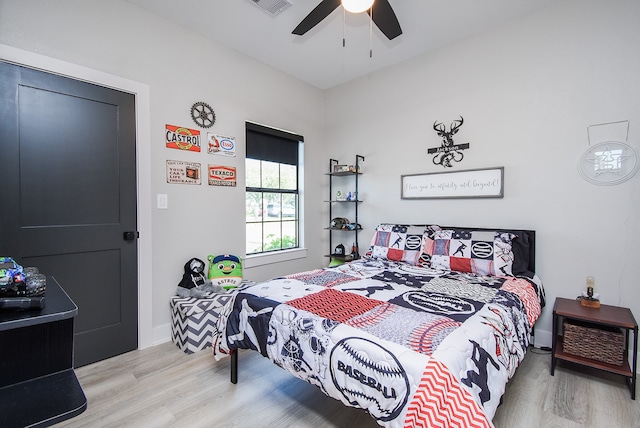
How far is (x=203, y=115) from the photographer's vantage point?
2.88m

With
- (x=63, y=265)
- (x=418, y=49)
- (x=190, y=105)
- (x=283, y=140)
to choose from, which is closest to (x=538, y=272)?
(x=418, y=49)

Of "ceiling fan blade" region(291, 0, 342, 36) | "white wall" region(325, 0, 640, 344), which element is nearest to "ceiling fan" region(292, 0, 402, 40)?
"ceiling fan blade" region(291, 0, 342, 36)

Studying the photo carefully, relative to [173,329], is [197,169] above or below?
above

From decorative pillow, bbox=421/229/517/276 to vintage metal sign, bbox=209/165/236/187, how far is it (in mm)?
2084

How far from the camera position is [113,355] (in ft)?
7.77

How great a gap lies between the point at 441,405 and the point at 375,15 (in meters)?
2.31

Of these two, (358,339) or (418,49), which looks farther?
(418,49)

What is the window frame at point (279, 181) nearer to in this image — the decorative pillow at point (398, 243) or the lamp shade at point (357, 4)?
the decorative pillow at point (398, 243)

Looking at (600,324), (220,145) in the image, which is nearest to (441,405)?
(600,324)

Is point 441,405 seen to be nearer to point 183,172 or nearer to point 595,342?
point 595,342

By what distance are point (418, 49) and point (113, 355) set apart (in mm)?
4011

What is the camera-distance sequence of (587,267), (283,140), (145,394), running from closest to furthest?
(145,394) < (587,267) < (283,140)

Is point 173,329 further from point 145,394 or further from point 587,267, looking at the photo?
point 587,267

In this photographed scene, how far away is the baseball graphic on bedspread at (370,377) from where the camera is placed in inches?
45.1
